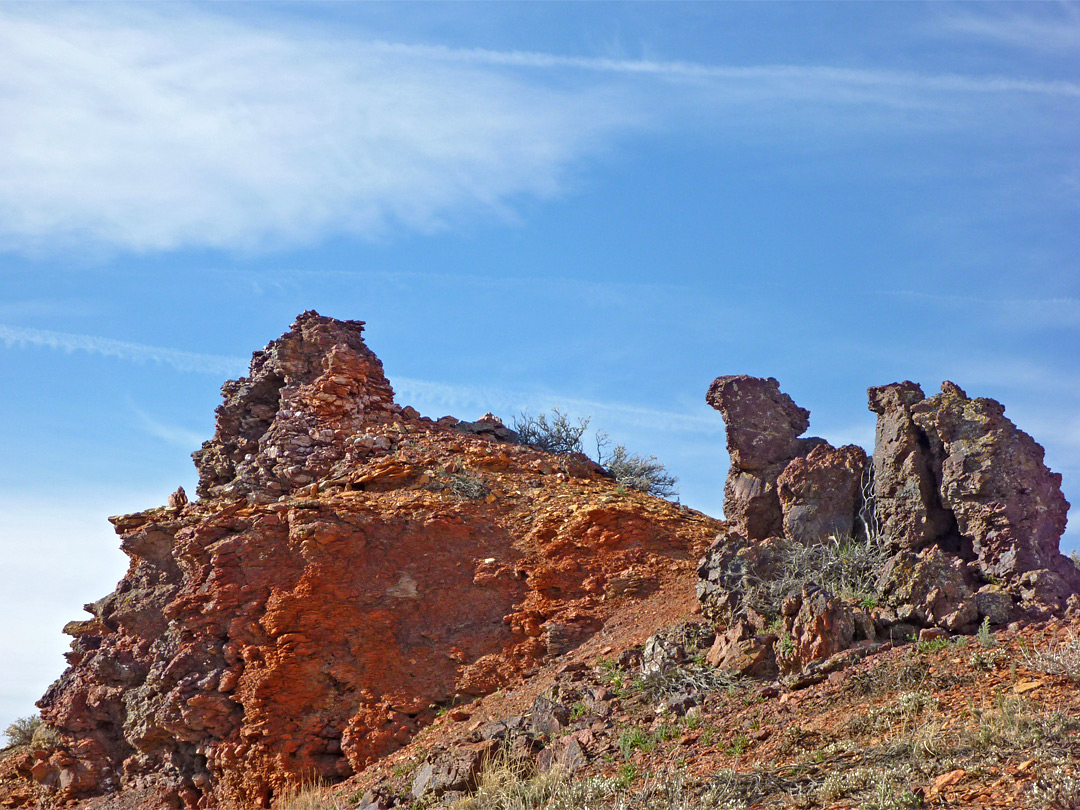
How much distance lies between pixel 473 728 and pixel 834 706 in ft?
13.0

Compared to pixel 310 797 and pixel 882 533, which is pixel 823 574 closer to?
pixel 882 533

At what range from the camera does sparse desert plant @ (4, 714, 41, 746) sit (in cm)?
1705

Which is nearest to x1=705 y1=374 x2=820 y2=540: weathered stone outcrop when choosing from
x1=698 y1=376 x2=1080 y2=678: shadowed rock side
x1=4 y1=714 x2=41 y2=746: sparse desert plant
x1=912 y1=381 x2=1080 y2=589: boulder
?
x1=698 y1=376 x2=1080 y2=678: shadowed rock side

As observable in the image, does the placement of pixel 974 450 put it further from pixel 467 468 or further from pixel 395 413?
pixel 395 413

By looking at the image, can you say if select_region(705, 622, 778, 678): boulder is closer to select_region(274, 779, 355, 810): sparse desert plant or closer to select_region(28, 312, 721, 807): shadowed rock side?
select_region(28, 312, 721, 807): shadowed rock side

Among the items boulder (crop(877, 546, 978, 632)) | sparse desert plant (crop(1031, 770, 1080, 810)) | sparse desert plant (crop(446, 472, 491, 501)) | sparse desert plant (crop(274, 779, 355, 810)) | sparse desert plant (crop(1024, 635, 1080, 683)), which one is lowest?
sparse desert plant (crop(1031, 770, 1080, 810))

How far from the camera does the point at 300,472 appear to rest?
1692 centimetres

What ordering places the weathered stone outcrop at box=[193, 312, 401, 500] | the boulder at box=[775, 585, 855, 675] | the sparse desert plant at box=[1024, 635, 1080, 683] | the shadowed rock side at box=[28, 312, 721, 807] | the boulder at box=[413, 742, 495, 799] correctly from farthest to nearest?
the weathered stone outcrop at box=[193, 312, 401, 500] < the shadowed rock side at box=[28, 312, 721, 807] < the boulder at box=[775, 585, 855, 675] < the boulder at box=[413, 742, 495, 799] < the sparse desert plant at box=[1024, 635, 1080, 683]

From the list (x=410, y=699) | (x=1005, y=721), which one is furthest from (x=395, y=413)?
(x=1005, y=721)

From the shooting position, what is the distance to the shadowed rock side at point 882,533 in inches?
424

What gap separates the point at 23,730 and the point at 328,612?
22.4 feet

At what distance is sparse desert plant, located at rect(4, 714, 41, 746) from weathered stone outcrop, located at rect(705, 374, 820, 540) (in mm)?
11168

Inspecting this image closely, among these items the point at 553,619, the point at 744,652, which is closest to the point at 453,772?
the point at 744,652

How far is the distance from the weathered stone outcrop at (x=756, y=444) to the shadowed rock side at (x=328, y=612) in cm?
149
